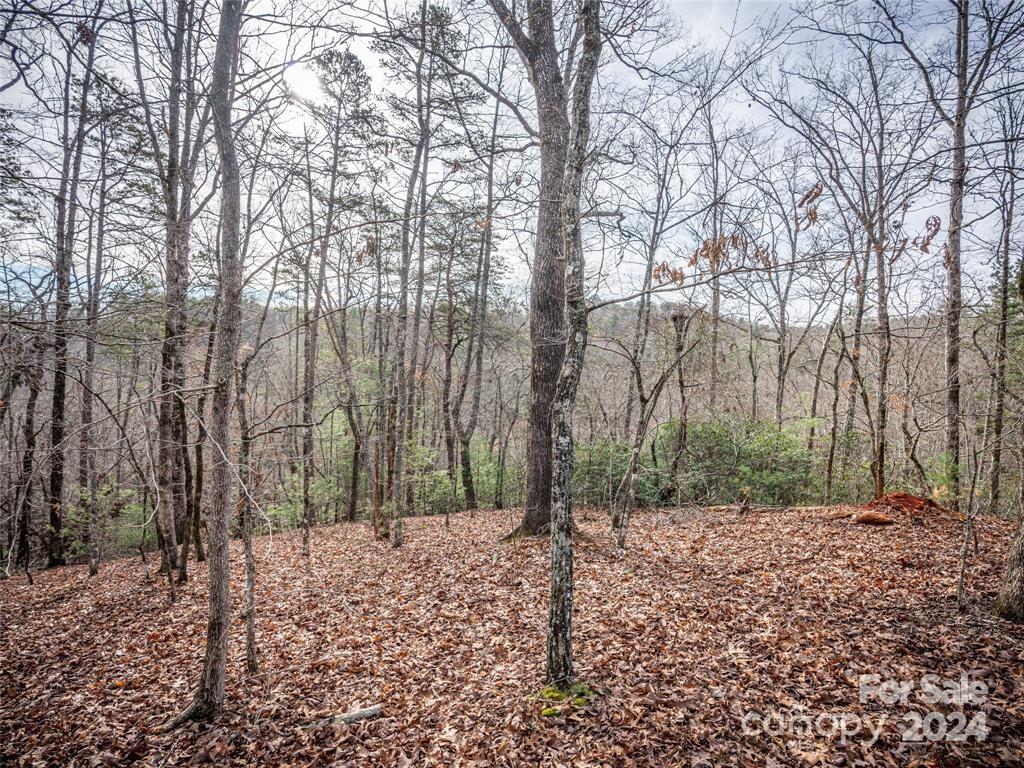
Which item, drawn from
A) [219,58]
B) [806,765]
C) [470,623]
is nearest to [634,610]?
[470,623]

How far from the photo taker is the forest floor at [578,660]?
3354 millimetres

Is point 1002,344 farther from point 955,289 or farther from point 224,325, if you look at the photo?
point 224,325

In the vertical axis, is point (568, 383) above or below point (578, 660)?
above

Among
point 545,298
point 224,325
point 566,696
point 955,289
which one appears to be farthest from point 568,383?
point 955,289

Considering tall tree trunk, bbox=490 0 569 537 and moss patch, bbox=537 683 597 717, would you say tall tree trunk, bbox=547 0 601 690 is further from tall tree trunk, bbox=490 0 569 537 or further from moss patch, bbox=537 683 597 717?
tall tree trunk, bbox=490 0 569 537

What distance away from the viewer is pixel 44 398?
43.3 ft

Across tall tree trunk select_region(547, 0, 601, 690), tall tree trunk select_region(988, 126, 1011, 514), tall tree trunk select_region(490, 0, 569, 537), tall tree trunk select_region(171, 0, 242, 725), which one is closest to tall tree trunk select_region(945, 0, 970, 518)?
tall tree trunk select_region(988, 126, 1011, 514)

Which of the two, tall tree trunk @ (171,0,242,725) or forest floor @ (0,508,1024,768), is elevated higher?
tall tree trunk @ (171,0,242,725)

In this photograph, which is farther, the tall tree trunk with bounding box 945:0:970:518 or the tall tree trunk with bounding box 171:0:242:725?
the tall tree trunk with bounding box 945:0:970:518

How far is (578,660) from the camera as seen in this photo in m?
4.34

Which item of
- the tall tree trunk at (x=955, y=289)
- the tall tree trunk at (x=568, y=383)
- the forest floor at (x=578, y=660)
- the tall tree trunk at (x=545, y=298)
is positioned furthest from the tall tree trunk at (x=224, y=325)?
the tall tree trunk at (x=955, y=289)

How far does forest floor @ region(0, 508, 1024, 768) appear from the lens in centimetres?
335

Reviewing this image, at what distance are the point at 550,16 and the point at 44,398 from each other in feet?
55.4

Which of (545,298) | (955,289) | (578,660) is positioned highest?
(955,289)
